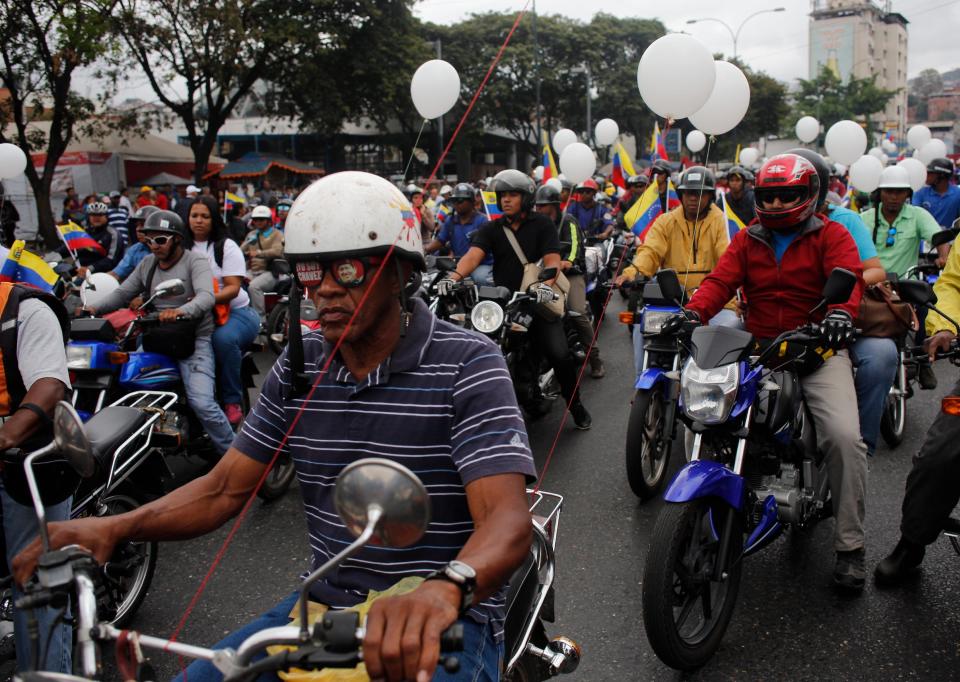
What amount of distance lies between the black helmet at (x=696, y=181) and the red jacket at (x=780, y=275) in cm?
147

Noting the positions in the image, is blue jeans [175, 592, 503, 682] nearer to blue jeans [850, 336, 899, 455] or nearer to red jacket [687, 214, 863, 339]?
red jacket [687, 214, 863, 339]

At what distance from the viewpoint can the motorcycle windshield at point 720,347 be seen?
3467 mm

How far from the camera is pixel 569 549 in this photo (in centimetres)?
450

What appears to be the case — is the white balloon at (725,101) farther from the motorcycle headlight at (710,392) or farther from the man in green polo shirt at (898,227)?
the motorcycle headlight at (710,392)

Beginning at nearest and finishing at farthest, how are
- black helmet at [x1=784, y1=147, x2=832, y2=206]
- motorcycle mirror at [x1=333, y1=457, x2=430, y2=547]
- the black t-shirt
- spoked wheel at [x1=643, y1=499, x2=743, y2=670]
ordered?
motorcycle mirror at [x1=333, y1=457, x2=430, y2=547] → spoked wheel at [x1=643, y1=499, x2=743, y2=670] → black helmet at [x1=784, y1=147, x2=832, y2=206] → the black t-shirt

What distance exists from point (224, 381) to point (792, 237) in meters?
3.71

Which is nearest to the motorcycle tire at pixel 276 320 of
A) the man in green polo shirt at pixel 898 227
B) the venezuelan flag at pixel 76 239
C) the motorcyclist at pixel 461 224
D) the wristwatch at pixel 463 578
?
the motorcyclist at pixel 461 224

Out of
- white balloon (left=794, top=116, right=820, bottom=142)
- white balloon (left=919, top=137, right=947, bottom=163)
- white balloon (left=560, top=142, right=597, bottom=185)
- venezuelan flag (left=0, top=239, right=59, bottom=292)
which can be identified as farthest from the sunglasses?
white balloon (left=794, top=116, right=820, bottom=142)

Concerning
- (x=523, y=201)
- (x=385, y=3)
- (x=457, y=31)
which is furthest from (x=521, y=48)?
(x=523, y=201)

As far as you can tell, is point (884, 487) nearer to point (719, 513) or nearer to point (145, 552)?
point (719, 513)

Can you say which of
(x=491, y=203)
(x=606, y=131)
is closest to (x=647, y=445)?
(x=491, y=203)

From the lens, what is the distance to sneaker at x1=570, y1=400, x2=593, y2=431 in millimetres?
6707

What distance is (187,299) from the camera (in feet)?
17.9

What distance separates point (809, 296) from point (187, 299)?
3714 mm
